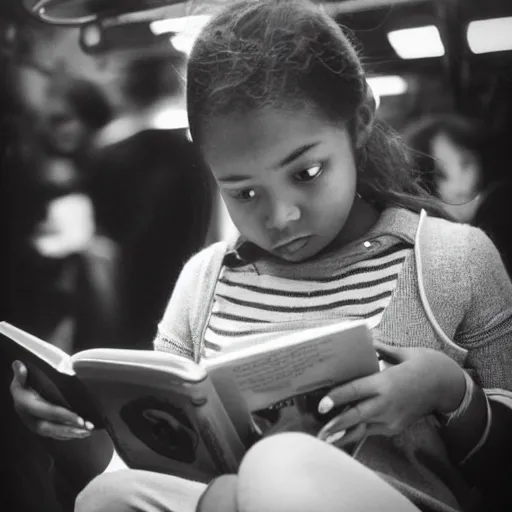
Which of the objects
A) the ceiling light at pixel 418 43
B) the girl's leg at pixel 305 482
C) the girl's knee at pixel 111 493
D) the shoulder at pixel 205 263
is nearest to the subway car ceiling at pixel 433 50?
the ceiling light at pixel 418 43

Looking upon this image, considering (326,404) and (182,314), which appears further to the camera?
(182,314)

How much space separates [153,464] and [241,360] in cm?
26

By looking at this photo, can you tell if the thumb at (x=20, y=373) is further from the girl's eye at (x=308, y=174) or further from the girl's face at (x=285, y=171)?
the girl's eye at (x=308, y=174)

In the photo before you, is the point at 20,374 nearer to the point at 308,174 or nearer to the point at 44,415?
the point at 44,415

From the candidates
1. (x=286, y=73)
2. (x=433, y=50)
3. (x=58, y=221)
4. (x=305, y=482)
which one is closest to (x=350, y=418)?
(x=305, y=482)

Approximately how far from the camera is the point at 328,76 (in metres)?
1.03

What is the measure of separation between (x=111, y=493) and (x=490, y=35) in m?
0.90

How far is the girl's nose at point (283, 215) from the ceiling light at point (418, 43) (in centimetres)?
33

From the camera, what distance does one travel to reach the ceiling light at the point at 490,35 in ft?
3.56

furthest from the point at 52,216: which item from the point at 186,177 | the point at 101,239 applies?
the point at 186,177

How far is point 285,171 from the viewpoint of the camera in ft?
3.30

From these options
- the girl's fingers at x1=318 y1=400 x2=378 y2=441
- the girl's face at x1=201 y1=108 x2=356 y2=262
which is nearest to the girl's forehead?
the girl's face at x1=201 y1=108 x2=356 y2=262

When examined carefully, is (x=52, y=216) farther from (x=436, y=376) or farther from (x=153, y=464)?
(x=436, y=376)

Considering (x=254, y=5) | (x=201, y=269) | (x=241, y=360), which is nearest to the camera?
(x=241, y=360)
